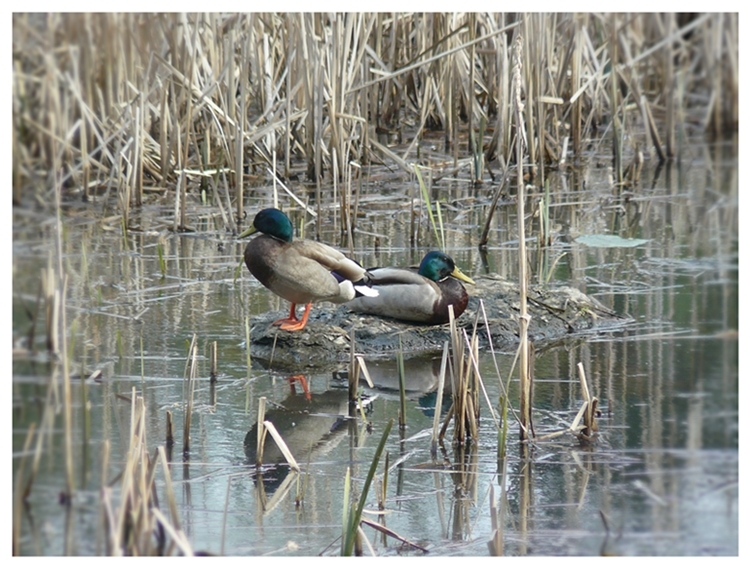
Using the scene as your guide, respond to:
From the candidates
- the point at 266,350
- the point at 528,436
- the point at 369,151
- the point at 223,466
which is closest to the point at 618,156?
the point at 369,151

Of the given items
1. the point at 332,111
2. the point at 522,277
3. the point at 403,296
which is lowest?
the point at 403,296

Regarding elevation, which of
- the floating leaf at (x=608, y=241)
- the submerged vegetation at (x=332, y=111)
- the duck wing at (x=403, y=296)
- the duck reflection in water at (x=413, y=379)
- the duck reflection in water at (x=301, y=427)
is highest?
the submerged vegetation at (x=332, y=111)

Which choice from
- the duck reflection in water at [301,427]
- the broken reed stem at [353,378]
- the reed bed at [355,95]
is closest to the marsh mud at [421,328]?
the duck reflection in water at [301,427]

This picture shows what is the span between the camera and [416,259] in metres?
6.32

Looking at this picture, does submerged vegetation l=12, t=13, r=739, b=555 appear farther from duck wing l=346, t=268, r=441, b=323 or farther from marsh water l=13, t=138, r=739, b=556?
duck wing l=346, t=268, r=441, b=323

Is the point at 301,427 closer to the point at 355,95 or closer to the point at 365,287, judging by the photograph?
the point at 365,287

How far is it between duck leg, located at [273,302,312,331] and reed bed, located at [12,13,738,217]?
119 centimetres

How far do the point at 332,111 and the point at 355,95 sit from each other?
1.51ft

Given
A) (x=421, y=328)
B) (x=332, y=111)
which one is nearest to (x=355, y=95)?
(x=332, y=111)

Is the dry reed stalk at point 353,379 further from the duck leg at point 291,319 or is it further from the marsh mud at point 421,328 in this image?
the duck leg at point 291,319

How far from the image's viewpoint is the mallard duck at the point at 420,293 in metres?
5.08

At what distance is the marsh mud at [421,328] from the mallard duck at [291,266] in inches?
4.6

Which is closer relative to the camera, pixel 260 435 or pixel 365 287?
pixel 260 435

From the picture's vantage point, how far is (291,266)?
4.64 m
